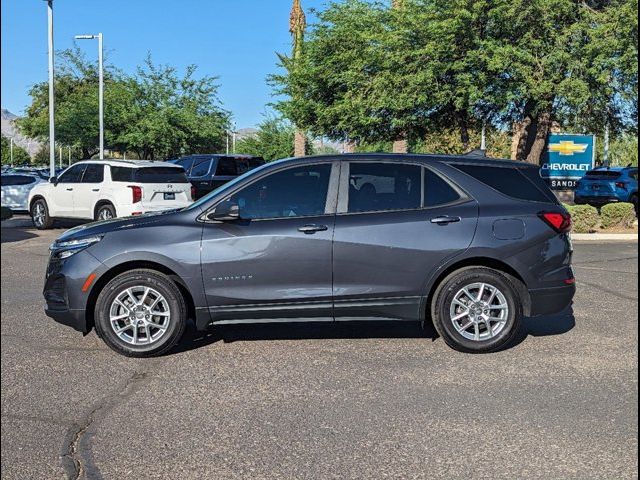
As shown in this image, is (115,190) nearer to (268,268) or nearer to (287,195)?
(287,195)

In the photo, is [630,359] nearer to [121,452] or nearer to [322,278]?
[322,278]

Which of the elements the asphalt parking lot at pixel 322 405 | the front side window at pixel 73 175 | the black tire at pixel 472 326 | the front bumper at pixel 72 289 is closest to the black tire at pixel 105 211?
the front side window at pixel 73 175

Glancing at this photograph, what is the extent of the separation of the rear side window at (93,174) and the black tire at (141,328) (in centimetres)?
1055

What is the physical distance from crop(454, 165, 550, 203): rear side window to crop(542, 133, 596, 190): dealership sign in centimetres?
2130

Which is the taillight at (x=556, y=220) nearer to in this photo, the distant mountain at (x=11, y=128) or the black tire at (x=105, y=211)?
the distant mountain at (x=11, y=128)

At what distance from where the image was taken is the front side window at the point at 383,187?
240 inches

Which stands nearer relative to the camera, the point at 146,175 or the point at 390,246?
the point at 390,246

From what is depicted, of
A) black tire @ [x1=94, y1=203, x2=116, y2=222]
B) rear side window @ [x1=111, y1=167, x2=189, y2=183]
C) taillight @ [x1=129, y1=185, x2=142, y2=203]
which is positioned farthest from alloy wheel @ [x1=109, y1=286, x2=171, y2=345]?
black tire @ [x1=94, y1=203, x2=116, y2=222]

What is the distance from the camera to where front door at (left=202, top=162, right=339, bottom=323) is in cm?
584

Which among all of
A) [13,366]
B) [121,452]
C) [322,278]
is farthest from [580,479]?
[13,366]

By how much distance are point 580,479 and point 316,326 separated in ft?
12.0

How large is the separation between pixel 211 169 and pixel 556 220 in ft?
56.8

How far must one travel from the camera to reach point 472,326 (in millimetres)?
6016

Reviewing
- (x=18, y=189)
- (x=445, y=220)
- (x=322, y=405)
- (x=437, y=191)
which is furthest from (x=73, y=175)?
(x=322, y=405)
